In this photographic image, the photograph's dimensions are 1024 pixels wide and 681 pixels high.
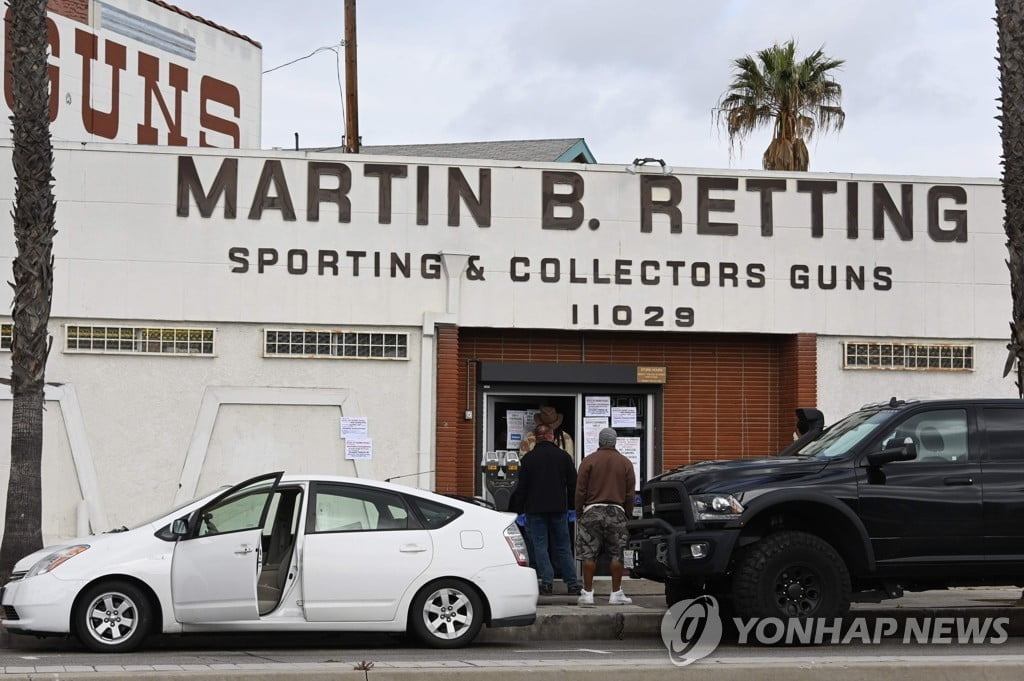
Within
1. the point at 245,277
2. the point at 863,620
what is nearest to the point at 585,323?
the point at 245,277

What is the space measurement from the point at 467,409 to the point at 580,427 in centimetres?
141

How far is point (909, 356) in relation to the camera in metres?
18.0

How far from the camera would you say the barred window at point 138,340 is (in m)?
16.7

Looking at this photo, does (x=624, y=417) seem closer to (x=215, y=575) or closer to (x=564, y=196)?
(x=564, y=196)

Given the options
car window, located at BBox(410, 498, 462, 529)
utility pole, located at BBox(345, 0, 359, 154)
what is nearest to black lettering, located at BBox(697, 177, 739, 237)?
car window, located at BBox(410, 498, 462, 529)

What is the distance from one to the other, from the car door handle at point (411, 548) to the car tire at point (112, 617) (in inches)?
78.0

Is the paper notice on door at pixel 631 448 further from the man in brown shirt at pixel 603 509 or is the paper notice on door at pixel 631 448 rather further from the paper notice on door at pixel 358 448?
the man in brown shirt at pixel 603 509

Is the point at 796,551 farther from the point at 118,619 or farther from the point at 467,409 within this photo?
the point at 467,409

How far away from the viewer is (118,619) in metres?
11.0

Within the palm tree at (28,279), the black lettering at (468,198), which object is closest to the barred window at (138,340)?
the palm tree at (28,279)

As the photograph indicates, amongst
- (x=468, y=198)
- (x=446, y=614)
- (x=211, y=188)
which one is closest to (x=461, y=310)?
(x=468, y=198)

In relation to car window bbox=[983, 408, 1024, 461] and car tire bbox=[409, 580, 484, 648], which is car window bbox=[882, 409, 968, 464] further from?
car tire bbox=[409, 580, 484, 648]

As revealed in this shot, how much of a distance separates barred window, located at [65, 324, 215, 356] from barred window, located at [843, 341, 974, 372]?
25.7ft

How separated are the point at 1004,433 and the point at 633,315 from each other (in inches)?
249
